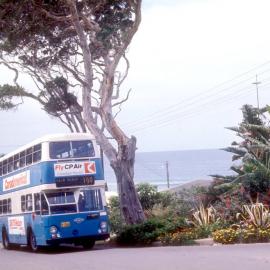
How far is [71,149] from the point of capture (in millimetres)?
21953

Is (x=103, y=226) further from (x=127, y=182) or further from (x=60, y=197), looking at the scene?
(x=127, y=182)

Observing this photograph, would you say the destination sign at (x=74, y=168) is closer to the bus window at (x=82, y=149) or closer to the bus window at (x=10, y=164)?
the bus window at (x=82, y=149)

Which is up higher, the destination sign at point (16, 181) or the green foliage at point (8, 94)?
the green foliage at point (8, 94)

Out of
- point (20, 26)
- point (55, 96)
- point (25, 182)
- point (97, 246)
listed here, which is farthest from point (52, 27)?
point (97, 246)

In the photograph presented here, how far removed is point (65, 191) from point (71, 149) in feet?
4.99

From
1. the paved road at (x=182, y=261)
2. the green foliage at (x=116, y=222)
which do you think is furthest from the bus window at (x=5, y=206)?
the paved road at (x=182, y=261)

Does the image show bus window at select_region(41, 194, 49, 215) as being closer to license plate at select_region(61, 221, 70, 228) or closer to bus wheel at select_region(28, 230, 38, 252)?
license plate at select_region(61, 221, 70, 228)

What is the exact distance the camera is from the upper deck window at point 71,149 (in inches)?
856

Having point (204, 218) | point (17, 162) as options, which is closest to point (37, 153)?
point (17, 162)

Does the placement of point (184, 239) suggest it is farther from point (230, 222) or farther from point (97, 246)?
point (97, 246)

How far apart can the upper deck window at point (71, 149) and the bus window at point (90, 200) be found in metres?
1.35

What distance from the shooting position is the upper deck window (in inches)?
856

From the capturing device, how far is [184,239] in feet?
64.1

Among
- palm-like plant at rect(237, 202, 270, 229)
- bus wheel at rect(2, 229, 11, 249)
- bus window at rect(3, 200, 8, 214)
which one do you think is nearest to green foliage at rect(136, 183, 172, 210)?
bus wheel at rect(2, 229, 11, 249)
